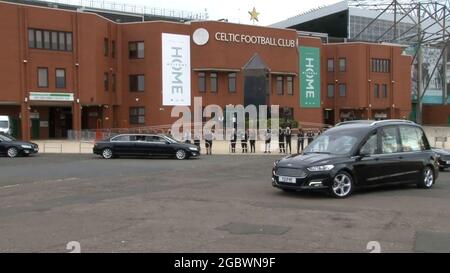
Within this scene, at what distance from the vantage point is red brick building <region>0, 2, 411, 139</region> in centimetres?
4519

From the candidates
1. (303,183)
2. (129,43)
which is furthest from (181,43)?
(303,183)

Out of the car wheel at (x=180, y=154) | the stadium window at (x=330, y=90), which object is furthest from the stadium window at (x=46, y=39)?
the stadium window at (x=330, y=90)

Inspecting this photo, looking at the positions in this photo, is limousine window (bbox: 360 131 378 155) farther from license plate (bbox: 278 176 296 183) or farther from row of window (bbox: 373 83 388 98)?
row of window (bbox: 373 83 388 98)

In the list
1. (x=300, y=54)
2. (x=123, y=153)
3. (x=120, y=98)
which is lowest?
(x=123, y=153)

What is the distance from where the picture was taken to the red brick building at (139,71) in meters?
45.2

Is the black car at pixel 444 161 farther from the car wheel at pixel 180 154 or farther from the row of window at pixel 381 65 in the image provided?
the row of window at pixel 381 65

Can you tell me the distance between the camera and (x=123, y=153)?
28.8m

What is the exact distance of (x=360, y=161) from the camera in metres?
12.7

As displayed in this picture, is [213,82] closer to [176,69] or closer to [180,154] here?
[176,69]

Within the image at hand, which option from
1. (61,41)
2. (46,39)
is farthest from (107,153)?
(61,41)

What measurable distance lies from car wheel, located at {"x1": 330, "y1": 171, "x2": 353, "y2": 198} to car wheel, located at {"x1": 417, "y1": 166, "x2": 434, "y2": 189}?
263 cm

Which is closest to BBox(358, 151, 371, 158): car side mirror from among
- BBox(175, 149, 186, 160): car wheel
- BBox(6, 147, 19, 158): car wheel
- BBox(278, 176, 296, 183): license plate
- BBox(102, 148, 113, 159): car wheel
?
BBox(278, 176, 296, 183): license plate
